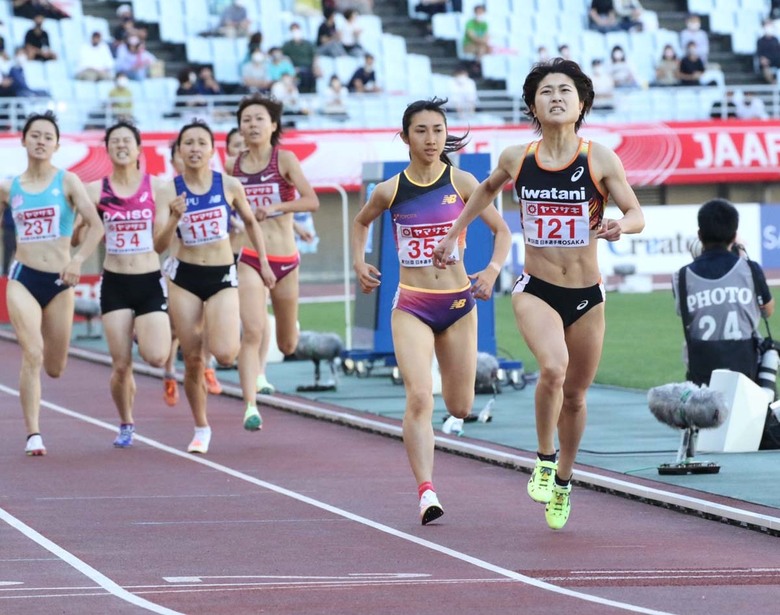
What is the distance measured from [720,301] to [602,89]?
78.9ft

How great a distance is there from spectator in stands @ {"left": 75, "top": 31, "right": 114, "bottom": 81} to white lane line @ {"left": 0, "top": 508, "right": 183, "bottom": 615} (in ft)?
73.8

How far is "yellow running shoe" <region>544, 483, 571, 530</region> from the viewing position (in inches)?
339

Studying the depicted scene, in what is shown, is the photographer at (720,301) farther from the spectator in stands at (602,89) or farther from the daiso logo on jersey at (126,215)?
the spectator in stands at (602,89)

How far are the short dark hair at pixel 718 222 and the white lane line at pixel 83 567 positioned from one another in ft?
15.4

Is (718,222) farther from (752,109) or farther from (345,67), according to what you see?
(752,109)

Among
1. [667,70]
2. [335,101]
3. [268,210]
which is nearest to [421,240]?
[268,210]

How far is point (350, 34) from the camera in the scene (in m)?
34.7

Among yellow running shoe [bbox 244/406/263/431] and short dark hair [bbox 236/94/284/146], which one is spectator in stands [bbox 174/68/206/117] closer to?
short dark hair [bbox 236/94/284/146]

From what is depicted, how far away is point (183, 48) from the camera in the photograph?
111 ft

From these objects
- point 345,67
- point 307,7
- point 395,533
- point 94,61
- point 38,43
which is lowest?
point 395,533

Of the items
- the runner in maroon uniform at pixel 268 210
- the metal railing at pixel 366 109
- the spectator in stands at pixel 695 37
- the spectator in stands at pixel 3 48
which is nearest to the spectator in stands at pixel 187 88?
the metal railing at pixel 366 109

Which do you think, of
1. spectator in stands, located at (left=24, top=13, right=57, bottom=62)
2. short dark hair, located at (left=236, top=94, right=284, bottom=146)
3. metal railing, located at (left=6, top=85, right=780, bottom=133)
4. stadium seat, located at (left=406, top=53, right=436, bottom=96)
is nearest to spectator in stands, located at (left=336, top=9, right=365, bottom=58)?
stadium seat, located at (left=406, top=53, right=436, bottom=96)

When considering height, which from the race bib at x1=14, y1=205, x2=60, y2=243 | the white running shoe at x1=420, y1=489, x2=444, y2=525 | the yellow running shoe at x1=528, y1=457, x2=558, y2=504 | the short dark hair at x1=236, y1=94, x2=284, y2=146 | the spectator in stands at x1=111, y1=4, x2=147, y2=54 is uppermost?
the spectator in stands at x1=111, y1=4, x2=147, y2=54

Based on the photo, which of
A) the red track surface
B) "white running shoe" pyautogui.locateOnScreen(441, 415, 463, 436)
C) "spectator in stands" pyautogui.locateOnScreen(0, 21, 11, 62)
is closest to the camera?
the red track surface
